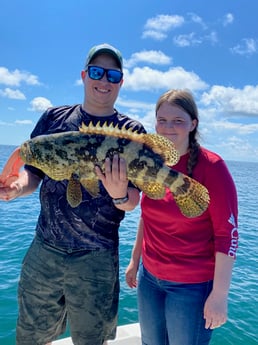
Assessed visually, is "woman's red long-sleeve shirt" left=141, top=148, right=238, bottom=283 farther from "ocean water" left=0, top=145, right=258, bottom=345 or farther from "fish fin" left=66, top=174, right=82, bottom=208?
"ocean water" left=0, top=145, right=258, bottom=345

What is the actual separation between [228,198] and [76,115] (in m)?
2.04

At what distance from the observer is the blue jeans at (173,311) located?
3252 millimetres

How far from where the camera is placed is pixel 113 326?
154 inches

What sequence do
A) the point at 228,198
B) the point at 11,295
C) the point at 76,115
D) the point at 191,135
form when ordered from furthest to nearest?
the point at 11,295
the point at 76,115
the point at 191,135
the point at 228,198

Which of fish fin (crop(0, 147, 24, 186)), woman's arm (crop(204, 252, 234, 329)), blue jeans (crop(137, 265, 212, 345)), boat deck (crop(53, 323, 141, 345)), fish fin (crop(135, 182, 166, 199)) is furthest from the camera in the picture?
boat deck (crop(53, 323, 141, 345))

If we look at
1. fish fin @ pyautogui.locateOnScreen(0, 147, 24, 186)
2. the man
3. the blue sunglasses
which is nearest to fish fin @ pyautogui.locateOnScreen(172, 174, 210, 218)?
the man

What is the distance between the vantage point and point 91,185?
3.51 meters

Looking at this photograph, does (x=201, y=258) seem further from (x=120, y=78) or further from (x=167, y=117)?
(x=120, y=78)

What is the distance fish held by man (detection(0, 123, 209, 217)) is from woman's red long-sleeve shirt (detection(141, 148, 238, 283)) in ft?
0.48

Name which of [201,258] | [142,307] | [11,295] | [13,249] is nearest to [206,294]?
[201,258]

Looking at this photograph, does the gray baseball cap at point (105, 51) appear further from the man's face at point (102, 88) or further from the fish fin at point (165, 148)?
the fish fin at point (165, 148)

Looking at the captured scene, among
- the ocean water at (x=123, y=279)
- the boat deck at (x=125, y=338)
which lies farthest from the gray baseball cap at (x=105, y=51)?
the ocean water at (x=123, y=279)

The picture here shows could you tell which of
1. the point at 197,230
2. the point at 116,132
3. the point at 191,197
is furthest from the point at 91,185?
the point at 197,230

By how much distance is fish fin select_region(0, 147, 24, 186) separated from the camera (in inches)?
144
